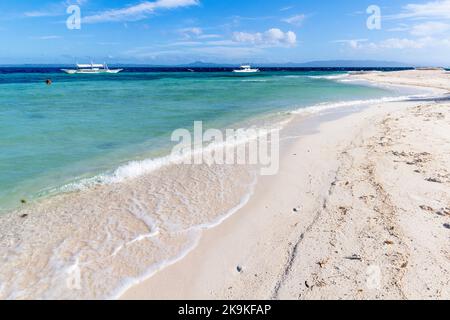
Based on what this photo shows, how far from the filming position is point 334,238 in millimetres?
5957

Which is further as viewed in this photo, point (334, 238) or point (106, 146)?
point (106, 146)

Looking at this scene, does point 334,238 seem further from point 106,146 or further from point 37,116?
point 37,116

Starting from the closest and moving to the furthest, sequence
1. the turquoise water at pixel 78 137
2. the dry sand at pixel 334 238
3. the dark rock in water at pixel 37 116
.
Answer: the dry sand at pixel 334 238, the turquoise water at pixel 78 137, the dark rock in water at pixel 37 116

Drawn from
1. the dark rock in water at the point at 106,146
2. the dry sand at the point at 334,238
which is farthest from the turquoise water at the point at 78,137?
the dry sand at the point at 334,238

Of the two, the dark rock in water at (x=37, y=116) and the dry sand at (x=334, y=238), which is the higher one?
the dark rock in water at (x=37, y=116)

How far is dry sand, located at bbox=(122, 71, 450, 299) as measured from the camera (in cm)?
480

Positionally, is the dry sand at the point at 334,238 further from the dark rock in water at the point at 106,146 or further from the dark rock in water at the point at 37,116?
the dark rock in water at the point at 37,116

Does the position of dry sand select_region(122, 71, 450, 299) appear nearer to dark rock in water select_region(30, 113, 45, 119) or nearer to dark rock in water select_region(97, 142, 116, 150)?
dark rock in water select_region(97, 142, 116, 150)

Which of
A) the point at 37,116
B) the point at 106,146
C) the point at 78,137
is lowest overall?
the point at 106,146

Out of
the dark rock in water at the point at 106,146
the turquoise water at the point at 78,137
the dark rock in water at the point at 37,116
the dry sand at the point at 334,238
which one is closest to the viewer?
the dry sand at the point at 334,238

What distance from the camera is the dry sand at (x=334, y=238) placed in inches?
189

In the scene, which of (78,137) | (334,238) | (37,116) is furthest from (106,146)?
(37,116)

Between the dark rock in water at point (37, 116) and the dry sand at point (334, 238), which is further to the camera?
the dark rock in water at point (37, 116)
